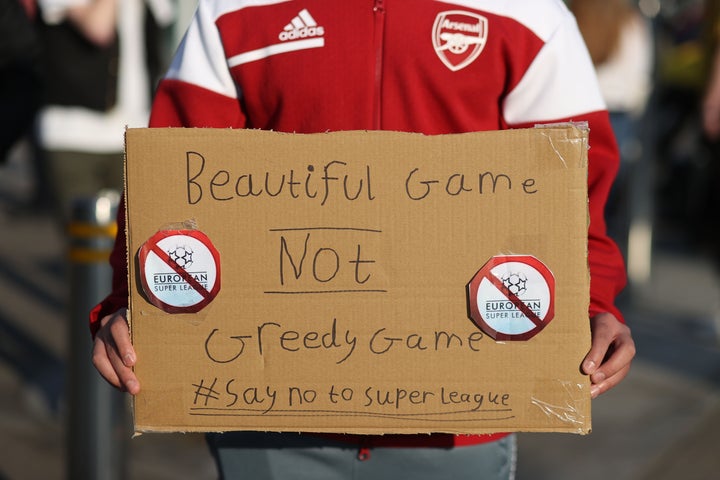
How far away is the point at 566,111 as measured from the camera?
1.95 metres

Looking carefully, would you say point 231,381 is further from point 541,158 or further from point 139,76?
point 139,76

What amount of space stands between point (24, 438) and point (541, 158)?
342 centimetres

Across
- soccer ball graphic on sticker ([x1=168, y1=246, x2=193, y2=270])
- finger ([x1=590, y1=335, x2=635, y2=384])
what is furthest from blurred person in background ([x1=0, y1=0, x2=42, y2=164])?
finger ([x1=590, y1=335, x2=635, y2=384])

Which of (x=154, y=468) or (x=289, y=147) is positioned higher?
(x=289, y=147)

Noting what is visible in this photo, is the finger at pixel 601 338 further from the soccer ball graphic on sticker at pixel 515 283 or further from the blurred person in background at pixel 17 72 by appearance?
the blurred person in background at pixel 17 72

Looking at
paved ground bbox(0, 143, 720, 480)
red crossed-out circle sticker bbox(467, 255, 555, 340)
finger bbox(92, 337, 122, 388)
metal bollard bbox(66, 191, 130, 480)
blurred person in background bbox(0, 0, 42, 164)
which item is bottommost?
paved ground bbox(0, 143, 720, 480)

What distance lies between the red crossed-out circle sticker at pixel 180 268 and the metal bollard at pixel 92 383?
1913mm

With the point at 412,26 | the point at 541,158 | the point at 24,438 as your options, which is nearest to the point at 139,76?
the point at 24,438

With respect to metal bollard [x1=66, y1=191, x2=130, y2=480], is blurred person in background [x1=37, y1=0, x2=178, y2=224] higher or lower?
higher

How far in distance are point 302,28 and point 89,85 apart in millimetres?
2751

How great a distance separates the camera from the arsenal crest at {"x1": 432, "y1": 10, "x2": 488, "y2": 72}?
1.91 m

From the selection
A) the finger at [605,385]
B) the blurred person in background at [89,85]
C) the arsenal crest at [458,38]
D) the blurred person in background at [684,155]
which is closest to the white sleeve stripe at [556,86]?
the arsenal crest at [458,38]

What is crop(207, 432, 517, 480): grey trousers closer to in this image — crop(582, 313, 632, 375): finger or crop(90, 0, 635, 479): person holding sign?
Result: crop(90, 0, 635, 479): person holding sign

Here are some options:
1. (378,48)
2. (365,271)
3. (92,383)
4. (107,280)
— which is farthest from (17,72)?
(365,271)
